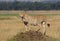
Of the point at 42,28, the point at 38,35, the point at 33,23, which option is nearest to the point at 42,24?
the point at 42,28

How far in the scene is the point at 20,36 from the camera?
15.2 metres

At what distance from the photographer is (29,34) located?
1555 centimetres

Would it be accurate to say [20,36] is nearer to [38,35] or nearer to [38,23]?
[38,35]

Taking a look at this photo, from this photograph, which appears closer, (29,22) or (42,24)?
(42,24)

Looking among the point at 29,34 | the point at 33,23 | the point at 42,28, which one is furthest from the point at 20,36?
the point at 33,23

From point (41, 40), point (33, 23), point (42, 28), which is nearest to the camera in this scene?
point (41, 40)

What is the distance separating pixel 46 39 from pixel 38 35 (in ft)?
1.98

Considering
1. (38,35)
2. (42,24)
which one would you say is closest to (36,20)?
(42,24)

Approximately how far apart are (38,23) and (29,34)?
3909 mm

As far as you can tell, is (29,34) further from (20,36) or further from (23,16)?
(23,16)

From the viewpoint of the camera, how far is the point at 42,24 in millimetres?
18531

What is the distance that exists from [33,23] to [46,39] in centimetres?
470

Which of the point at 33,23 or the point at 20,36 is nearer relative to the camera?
the point at 20,36

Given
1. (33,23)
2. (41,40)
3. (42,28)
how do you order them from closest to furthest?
(41,40) → (42,28) → (33,23)
